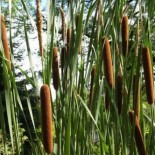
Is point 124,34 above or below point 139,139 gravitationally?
above

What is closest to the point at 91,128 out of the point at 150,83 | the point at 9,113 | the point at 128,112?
the point at 128,112

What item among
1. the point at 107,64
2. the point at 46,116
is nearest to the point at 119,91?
the point at 107,64

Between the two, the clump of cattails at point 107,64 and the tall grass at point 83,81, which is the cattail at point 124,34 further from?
the clump of cattails at point 107,64

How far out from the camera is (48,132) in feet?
3.15

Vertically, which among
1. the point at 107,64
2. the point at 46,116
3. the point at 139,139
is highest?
the point at 107,64

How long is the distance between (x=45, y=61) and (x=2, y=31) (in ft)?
0.48

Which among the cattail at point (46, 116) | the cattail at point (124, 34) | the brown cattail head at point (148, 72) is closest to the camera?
the cattail at point (46, 116)

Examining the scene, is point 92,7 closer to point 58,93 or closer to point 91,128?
point 58,93

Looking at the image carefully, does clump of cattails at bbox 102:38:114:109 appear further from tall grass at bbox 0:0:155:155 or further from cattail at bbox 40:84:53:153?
cattail at bbox 40:84:53:153

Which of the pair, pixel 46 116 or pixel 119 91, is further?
pixel 119 91

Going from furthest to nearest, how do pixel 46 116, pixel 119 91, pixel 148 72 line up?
pixel 119 91 → pixel 148 72 → pixel 46 116

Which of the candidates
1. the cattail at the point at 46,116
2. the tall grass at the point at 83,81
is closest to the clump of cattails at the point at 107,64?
the tall grass at the point at 83,81

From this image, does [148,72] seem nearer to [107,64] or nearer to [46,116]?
[107,64]

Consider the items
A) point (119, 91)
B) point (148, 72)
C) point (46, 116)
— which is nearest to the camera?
point (46, 116)
